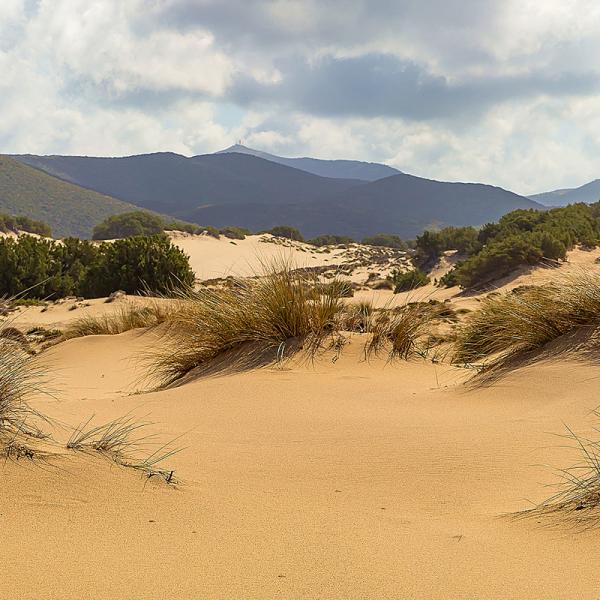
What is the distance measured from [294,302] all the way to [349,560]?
15.2 ft

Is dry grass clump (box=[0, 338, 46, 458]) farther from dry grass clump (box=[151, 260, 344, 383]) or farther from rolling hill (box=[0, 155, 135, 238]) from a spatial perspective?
rolling hill (box=[0, 155, 135, 238])

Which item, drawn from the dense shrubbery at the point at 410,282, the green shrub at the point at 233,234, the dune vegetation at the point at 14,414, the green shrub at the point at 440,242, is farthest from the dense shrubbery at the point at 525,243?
the green shrub at the point at 233,234

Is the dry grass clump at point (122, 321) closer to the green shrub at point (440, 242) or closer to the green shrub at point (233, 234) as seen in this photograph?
the green shrub at point (440, 242)

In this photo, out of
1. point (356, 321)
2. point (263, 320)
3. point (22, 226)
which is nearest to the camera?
point (263, 320)

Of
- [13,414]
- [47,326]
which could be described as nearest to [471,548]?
[13,414]

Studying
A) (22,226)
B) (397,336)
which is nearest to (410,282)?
(397,336)

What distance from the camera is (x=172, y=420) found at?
4758mm

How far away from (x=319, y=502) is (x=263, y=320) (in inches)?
154

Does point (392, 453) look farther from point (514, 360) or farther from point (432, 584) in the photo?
point (514, 360)

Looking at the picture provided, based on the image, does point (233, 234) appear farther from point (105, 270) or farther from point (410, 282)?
point (105, 270)

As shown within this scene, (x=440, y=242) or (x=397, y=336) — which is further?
(x=440, y=242)

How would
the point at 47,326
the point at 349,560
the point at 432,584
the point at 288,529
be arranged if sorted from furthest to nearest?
the point at 47,326
the point at 288,529
the point at 349,560
the point at 432,584

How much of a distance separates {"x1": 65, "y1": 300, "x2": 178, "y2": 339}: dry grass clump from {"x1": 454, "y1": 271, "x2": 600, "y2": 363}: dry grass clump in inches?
221

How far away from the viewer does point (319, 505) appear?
304 centimetres
